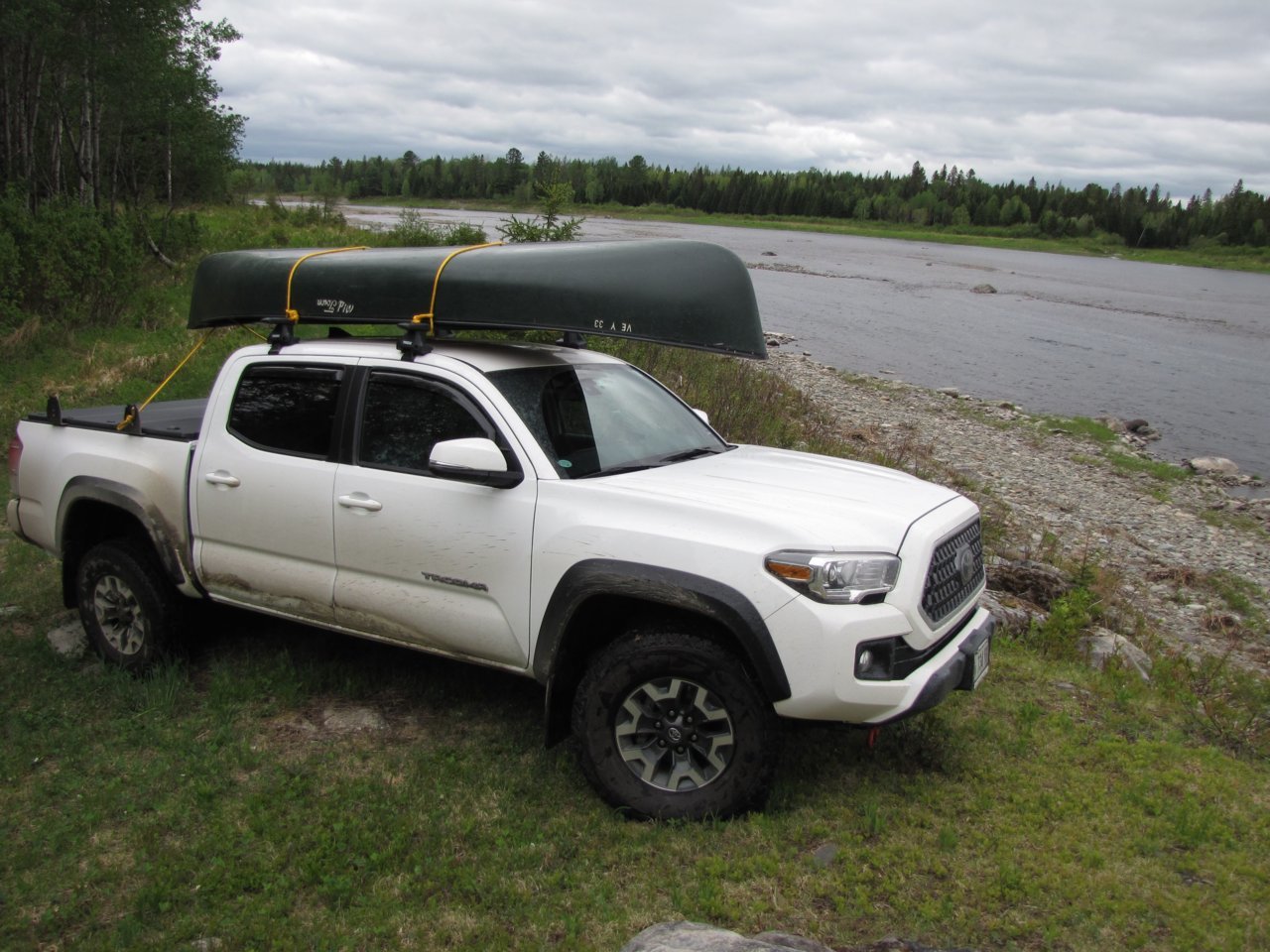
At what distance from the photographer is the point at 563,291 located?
4.39m

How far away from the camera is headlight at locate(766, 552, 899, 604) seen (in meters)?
3.63

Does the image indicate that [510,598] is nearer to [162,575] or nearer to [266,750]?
[266,750]

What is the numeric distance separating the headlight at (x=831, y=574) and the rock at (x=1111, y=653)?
3.47 m

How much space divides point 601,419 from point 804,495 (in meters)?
1.14

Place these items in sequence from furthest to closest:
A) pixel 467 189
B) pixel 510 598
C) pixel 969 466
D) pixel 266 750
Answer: pixel 467 189 < pixel 969 466 < pixel 266 750 < pixel 510 598

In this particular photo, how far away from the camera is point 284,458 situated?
16.1 ft

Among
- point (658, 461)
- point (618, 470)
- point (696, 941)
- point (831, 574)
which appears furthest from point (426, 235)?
point (696, 941)

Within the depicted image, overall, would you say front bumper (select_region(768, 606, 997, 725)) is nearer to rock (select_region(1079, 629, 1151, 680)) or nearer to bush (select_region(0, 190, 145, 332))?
rock (select_region(1079, 629, 1151, 680))

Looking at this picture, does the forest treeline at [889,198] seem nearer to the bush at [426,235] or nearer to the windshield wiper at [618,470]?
the bush at [426,235]

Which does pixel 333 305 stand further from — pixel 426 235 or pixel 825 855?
Result: pixel 426 235

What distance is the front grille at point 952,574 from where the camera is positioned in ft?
12.9

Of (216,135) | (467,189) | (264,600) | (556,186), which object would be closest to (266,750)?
(264,600)

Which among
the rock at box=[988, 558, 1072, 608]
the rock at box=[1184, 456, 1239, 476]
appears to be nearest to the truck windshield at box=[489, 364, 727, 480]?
the rock at box=[988, 558, 1072, 608]

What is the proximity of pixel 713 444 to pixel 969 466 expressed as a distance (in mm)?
11622
